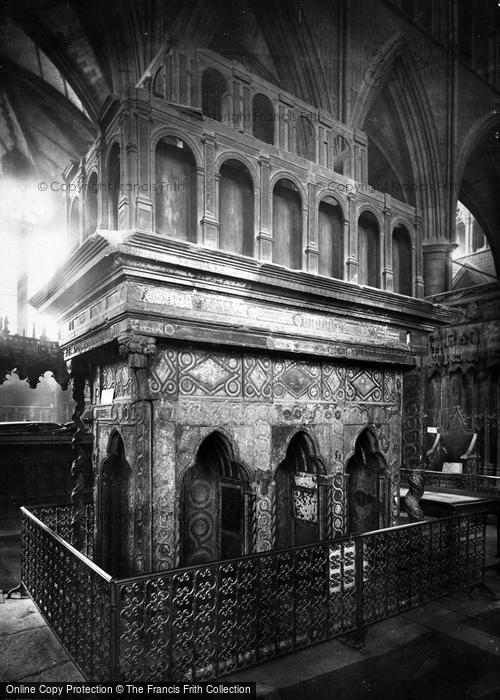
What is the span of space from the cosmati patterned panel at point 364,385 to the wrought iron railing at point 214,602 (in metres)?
1.56

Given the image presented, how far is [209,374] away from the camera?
463cm

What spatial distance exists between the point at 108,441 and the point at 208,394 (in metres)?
1.30

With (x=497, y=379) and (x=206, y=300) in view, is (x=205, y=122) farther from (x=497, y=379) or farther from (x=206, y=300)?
(x=497, y=379)

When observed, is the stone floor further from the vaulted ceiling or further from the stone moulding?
the vaulted ceiling

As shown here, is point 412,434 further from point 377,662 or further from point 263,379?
point 377,662

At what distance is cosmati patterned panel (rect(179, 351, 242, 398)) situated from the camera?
4473mm

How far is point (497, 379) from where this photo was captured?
12.2 m

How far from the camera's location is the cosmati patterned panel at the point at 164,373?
14.0ft

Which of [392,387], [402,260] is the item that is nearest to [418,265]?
[402,260]

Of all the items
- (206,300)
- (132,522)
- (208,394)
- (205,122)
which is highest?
(205,122)

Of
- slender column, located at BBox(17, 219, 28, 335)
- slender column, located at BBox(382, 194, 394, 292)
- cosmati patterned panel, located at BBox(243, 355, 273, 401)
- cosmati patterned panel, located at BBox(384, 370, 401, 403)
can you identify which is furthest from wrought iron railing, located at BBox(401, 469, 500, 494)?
slender column, located at BBox(17, 219, 28, 335)

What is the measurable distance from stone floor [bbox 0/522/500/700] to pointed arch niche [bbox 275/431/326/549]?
121cm

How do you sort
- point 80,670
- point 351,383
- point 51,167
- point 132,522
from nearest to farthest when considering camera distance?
1. point 80,670
2. point 132,522
3. point 351,383
4. point 51,167

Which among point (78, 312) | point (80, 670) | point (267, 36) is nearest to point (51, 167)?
point (267, 36)
